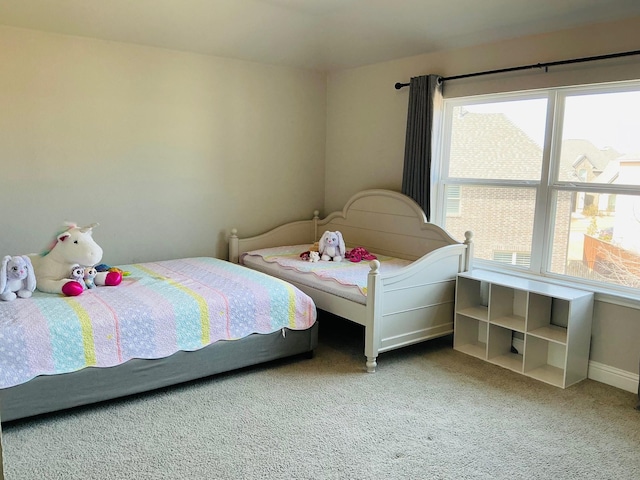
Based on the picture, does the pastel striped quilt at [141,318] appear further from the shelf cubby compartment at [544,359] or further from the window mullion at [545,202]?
the window mullion at [545,202]

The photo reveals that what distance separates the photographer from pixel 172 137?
425 centimetres

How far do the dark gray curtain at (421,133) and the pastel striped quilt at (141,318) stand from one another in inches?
52.2

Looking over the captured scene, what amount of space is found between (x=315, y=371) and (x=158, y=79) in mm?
2519

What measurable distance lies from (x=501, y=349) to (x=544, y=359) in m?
0.28

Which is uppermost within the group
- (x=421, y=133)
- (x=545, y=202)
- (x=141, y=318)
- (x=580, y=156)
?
(x=421, y=133)

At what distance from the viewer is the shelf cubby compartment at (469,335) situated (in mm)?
3725

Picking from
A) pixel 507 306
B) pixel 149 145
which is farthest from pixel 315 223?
pixel 507 306

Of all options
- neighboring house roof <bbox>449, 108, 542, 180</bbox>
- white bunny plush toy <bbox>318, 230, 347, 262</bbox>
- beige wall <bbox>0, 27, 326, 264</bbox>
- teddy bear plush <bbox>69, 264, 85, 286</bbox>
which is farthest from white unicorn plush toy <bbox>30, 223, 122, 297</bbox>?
neighboring house roof <bbox>449, 108, 542, 180</bbox>

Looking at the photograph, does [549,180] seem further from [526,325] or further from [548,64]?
[526,325]

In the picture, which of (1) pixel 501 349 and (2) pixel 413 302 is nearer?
(2) pixel 413 302

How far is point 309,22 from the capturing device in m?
4.20

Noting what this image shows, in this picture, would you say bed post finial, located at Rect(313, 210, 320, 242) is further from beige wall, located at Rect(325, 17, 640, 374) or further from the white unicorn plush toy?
the white unicorn plush toy

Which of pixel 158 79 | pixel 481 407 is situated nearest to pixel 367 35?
pixel 158 79

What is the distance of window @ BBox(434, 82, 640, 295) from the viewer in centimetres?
320
